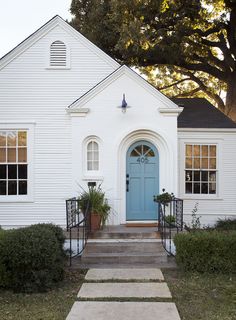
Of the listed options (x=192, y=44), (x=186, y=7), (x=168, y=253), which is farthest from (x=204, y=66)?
(x=168, y=253)

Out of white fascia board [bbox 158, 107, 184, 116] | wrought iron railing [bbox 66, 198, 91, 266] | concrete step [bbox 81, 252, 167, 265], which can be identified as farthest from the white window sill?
white fascia board [bbox 158, 107, 184, 116]

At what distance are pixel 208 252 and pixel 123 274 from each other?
5.71 feet

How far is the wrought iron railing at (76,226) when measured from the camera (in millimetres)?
10727

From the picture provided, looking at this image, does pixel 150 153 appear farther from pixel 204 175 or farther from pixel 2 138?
pixel 2 138

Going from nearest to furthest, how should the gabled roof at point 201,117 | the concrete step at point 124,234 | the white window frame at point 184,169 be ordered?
the concrete step at point 124,234, the white window frame at point 184,169, the gabled roof at point 201,117

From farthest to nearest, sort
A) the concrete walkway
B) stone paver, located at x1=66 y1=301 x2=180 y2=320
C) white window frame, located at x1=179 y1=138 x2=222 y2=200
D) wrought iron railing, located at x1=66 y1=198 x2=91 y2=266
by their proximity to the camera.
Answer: white window frame, located at x1=179 y1=138 x2=222 y2=200 → wrought iron railing, located at x1=66 y1=198 x2=91 y2=266 → the concrete walkway → stone paver, located at x1=66 y1=301 x2=180 y2=320

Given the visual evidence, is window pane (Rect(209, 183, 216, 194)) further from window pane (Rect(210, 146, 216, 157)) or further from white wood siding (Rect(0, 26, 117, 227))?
white wood siding (Rect(0, 26, 117, 227))

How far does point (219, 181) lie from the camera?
14766 mm

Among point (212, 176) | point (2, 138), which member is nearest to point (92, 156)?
point (2, 138)

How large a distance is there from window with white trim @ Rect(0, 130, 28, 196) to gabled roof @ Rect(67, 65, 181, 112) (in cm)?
200

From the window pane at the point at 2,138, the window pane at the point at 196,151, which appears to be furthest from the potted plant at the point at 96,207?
the window pane at the point at 196,151

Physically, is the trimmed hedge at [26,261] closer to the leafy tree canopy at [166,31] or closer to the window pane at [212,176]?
the window pane at [212,176]

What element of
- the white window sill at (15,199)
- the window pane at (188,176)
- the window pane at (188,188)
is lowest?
the white window sill at (15,199)

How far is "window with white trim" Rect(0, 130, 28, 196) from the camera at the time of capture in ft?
44.9
